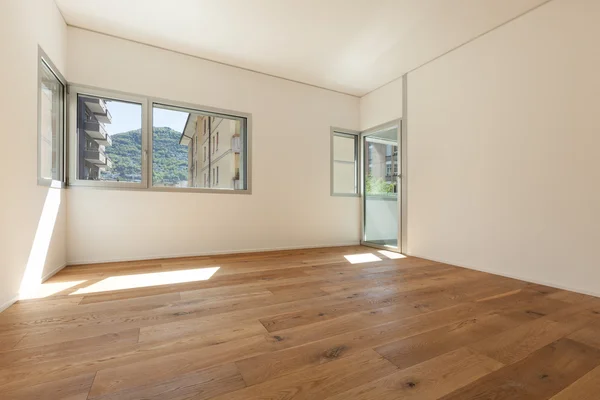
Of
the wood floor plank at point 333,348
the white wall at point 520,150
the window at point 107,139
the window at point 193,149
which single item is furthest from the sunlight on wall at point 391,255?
the window at point 107,139

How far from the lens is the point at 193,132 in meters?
3.91

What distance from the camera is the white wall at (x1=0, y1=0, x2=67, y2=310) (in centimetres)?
193

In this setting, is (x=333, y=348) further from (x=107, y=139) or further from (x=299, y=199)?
(x=107, y=139)

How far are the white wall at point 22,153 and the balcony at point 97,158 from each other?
684mm

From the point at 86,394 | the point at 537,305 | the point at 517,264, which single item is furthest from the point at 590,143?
the point at 86,394

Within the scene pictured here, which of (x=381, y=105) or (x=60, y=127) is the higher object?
(x=381, y=105)

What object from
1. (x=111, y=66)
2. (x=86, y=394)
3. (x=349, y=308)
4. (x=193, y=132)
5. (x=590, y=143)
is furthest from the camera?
(x=193, y=132)

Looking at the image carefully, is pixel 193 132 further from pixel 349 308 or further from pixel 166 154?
pixel 349 308

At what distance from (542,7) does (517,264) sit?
2497 mm

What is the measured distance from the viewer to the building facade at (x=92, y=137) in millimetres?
3254

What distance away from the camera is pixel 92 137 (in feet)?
11.0

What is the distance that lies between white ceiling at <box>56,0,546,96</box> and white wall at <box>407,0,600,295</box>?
36 cm

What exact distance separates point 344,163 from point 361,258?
76.4 inches

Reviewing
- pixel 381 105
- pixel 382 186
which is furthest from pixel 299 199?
pixel 381 105
